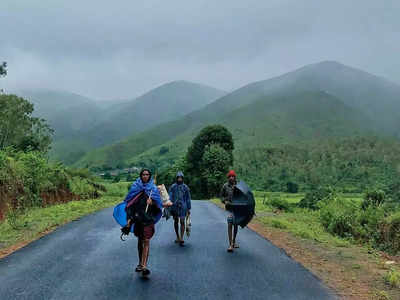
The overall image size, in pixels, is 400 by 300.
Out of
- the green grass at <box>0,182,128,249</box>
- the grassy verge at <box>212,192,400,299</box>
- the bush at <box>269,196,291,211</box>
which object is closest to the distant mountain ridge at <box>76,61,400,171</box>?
the bush at <box>269,196,291,211</box>

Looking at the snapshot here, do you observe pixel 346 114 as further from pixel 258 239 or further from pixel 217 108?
pixel 258 239

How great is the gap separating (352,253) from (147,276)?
20.0 feet

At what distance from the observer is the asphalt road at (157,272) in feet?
22.1

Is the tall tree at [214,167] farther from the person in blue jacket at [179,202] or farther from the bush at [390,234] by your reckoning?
the person in blue jacket at [179,202]

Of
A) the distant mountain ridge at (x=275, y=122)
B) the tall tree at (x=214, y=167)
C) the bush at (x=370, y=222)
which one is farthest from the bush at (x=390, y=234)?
the distant mountain ridge at (x=275, y=122)

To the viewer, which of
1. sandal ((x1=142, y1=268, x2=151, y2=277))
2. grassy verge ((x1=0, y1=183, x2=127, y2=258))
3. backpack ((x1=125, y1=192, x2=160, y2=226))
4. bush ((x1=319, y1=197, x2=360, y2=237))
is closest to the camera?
sandal ((x1=142, y1=268, x2=151, y2=277))

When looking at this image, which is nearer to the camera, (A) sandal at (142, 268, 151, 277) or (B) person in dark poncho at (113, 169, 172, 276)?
(A) sandal at (142, 268, 151, 277)

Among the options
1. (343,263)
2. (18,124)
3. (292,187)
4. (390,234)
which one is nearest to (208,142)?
(292,187)

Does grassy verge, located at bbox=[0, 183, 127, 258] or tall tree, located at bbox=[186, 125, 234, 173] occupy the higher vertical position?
tall tree, located at bbox=[186, 125, 234, 173]

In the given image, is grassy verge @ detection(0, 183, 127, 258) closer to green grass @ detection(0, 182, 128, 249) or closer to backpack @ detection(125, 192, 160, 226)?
green grass @ detection(0, 182, 128, 249)

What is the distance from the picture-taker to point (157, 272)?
8047 mm

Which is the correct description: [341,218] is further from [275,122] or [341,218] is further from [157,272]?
→ [275,122]

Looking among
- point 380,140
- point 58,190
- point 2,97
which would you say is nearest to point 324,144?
point 380,140

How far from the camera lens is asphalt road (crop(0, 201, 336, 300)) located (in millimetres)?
6738
